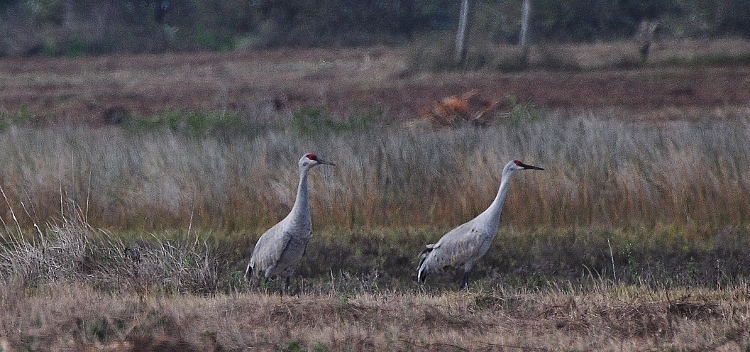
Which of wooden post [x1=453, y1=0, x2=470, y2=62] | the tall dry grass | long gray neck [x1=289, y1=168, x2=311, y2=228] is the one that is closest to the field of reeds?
the tall dry grass

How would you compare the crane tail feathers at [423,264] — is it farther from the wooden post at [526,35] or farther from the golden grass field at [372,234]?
the wooden post at [526,35]

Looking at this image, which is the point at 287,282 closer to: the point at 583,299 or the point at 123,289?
the point at 123,289

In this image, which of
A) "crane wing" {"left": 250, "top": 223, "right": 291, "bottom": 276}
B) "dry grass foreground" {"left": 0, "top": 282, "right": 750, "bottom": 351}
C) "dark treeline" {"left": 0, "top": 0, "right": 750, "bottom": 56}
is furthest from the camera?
"dark treeline" {"left": 0, "top": 0, "right": 750, "bottom": 56}

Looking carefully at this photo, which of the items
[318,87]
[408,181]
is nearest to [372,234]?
[408,181]

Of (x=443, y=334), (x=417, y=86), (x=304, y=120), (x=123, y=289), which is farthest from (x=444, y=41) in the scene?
(x=443, y=334)

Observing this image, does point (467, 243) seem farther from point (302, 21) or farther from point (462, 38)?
point (302, 21)

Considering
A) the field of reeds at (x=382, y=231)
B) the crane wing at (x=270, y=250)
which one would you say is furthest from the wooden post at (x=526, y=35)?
the crane wing at (x=270, y=250)

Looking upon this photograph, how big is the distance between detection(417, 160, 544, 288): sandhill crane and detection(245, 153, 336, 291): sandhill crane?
106 cm

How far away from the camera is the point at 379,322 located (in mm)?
6664

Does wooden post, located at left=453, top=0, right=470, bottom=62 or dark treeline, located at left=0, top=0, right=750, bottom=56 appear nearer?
wooden post, located at left=453, top=0, right=470, bottom=62

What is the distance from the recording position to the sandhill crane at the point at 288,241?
8.71 metres

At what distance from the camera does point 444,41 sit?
85.8ft

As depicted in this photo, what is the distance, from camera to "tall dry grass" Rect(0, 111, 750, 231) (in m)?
10.4

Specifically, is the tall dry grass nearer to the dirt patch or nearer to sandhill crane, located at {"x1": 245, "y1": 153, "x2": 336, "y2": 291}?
sandhill crane, located at {"x1": 245, "y1": 153, "x2": 336, "y2": 291}
